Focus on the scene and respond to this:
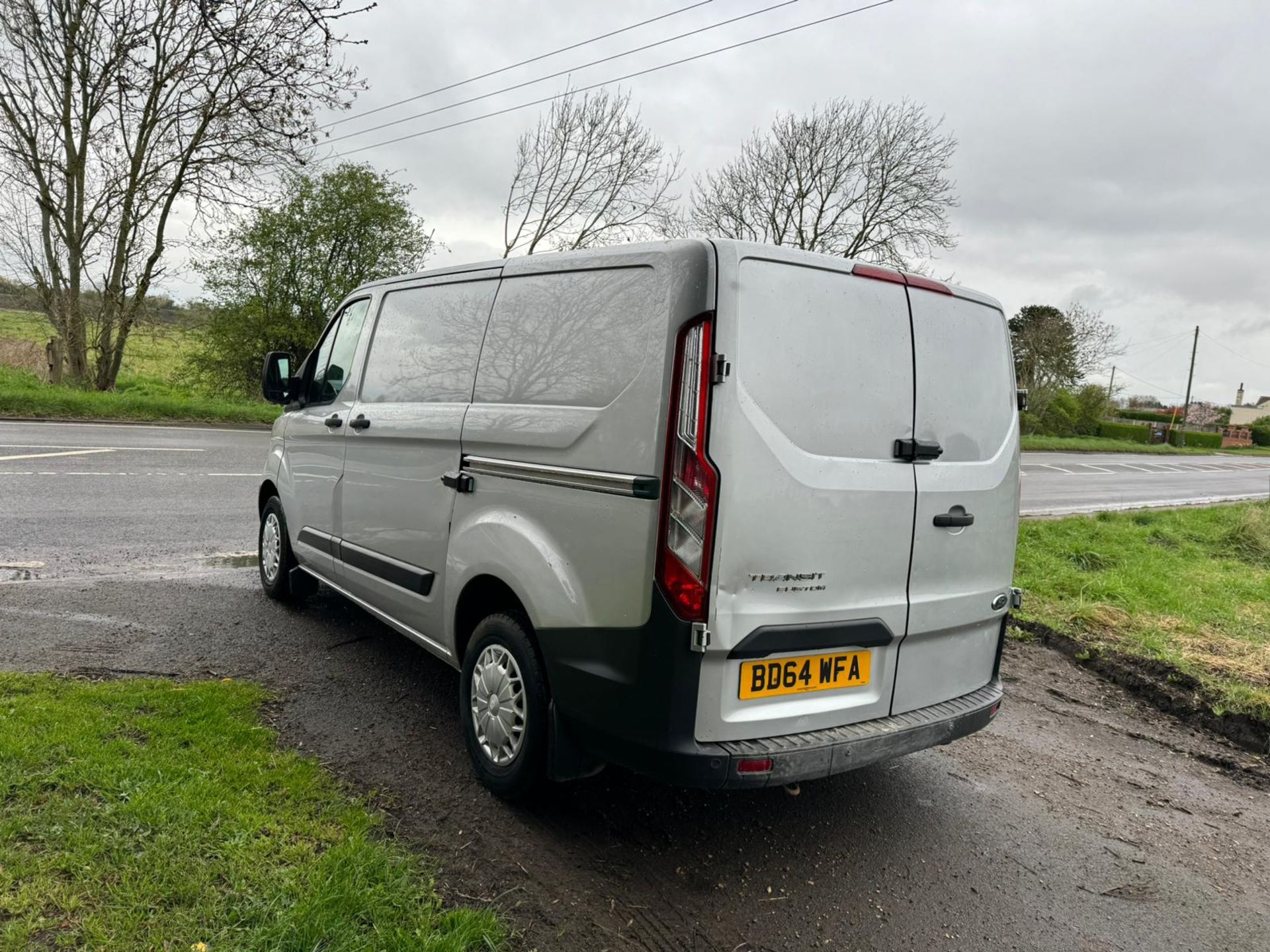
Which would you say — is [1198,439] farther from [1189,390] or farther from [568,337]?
[568,337]

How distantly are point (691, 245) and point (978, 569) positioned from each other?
5.61ft

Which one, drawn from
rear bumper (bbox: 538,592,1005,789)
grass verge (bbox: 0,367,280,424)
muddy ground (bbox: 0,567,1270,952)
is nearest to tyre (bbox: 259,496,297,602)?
muddy ground (bbox: 0,567,1270,952)

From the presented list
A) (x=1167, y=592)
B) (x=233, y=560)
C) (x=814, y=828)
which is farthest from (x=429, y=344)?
(x=1167, y=592)

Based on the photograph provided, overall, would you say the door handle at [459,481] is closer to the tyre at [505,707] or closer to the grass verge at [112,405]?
the tyre at [505,707]

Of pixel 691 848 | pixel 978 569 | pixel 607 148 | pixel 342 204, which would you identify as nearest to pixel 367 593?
pixel 691 848

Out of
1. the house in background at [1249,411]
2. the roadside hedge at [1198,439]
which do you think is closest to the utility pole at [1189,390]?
the roadside hedge at [1198,439]

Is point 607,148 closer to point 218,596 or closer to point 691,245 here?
point 218,596

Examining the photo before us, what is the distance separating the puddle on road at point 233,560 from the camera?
249 inches

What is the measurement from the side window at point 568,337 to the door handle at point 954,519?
4.17 ft

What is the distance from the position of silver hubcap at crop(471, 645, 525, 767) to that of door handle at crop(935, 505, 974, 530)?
5.37 feet

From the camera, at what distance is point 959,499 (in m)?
3.09

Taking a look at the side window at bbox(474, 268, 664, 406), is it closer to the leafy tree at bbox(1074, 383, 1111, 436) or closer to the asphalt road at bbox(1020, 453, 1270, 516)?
the asphalt road at bbox(1020, 453, 1270, 516)

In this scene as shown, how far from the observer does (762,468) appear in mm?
2557

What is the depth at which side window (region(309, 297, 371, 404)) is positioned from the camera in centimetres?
476
